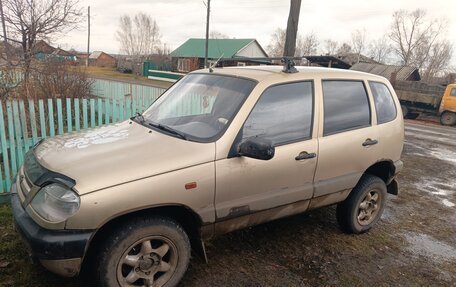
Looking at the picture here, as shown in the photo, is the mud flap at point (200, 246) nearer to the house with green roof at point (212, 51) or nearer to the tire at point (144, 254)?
the tire at point (144, 254)

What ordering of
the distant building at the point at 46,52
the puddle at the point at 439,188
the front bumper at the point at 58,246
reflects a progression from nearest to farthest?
the front bumper at the point at 58,246 → the puddle at the point at 439,188 → the distant building at the point at 46,52

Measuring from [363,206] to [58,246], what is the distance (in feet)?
10.9

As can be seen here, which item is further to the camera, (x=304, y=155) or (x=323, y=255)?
(x=323, y=255)

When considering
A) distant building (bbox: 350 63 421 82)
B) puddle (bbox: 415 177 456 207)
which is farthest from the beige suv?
distant building (bbox: 350 63 421 82)

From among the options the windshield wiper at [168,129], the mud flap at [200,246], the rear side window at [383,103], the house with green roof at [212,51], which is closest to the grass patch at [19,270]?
the mud flap at [200,246]

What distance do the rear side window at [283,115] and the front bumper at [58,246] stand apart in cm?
147

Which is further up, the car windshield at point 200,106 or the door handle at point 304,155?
the car windshield at point 200,106

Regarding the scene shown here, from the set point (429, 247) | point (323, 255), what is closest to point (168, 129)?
point (323, 255)

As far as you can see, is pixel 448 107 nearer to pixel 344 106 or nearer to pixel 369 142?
pixel 369 142

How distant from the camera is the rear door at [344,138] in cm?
352

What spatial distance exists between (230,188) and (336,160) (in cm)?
131

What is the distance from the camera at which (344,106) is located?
3.73 m

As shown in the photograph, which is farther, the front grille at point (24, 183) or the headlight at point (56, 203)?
the front grille at point (24, 183)

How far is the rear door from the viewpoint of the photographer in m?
3.52
